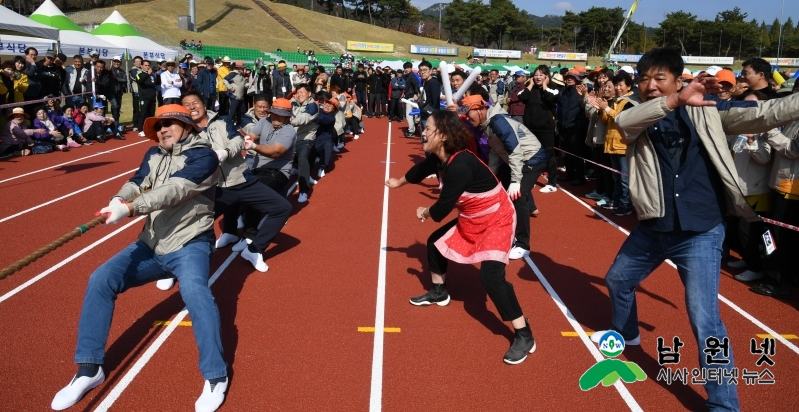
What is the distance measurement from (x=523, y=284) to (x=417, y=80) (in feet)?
44.3

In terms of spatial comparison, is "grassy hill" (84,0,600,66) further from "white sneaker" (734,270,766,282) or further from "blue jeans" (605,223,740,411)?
"blue jeans" (605,223,740,411)

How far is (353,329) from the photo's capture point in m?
4.38

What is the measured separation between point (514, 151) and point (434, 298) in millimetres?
1707

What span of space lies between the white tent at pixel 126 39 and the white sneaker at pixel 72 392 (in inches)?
835

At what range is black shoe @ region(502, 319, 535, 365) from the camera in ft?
12.6

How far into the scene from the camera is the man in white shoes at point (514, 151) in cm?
528

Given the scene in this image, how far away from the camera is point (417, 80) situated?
58.6ft

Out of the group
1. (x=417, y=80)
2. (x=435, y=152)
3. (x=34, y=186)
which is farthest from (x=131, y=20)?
(x=435, y=152)

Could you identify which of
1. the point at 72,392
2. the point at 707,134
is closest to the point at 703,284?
the point at 707,134

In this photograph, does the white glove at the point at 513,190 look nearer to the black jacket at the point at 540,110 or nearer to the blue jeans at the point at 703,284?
the blue jeans at the point at 703,284

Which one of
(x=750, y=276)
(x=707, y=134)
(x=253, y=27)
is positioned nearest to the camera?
(x=707, y=134)

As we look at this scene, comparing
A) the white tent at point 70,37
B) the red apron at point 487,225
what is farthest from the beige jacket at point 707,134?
the white tent at point 70,37

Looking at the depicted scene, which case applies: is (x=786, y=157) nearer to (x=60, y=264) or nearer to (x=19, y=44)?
(x=60, y=264)

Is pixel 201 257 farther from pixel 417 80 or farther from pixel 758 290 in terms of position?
pixel 417 80
